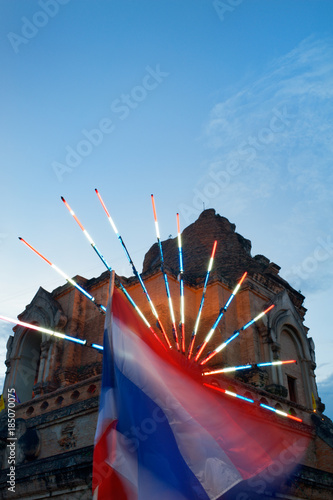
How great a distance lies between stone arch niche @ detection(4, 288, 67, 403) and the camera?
19.7 meters

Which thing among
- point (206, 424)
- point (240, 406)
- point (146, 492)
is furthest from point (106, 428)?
point (240, 406)

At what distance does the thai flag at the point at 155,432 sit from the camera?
6.82m

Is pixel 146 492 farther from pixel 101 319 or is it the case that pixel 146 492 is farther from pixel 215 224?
pixel 215 224

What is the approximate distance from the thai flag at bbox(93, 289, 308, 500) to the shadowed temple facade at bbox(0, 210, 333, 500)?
4.24 meters

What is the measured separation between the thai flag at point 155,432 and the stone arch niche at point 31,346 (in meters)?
11.6

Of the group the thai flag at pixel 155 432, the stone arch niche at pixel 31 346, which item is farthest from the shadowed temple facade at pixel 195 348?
the thai flag at pixel 155 432

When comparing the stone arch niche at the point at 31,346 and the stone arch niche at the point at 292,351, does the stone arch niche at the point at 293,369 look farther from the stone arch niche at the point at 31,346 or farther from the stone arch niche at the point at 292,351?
the stone arch niche at the point at 31,346

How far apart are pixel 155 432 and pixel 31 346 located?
1517cm

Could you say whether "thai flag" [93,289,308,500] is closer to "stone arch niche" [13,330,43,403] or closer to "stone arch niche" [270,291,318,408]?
"stone arch niche" [270,291,318,408]

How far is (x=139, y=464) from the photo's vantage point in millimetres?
6980

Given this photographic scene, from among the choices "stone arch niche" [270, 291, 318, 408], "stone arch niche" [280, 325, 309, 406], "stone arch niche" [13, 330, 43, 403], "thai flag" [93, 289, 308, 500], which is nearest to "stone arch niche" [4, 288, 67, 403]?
"stone arch niche" [13, 330, 43, 403]

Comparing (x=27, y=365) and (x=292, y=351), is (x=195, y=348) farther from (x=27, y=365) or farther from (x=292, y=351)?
(x=27, y=365)

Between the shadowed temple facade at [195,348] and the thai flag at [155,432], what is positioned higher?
the shadowed temple facade at [195,348]

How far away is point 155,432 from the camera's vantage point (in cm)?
732
